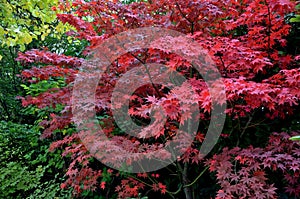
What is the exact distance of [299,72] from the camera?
5.01 feet

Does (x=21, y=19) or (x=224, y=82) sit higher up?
(x=21, y=19)

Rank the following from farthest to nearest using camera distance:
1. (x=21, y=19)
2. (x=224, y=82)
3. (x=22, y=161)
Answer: (x=21, y=19) < (x=22, y=161) < (x=224, y=82)

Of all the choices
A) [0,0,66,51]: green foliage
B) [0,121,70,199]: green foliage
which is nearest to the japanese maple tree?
[0,121,70,199]: green foliage

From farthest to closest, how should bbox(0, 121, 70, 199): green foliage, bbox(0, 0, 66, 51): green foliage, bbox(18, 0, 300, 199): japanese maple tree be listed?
bbox(0, 0, 66, 51): green foliage → bbox(0, 121, 70, 199): green foliage → bbox(18, 0, 300, 199): japanese maple tree

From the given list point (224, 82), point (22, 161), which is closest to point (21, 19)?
point (22, 161)

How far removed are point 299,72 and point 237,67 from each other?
0.53 m

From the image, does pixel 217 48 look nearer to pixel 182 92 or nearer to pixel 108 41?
pixel 182 92

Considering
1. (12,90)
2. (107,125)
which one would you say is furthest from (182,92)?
(12,90)

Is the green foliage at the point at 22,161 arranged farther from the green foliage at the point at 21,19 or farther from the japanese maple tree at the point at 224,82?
the green foliage at the point at 21,19

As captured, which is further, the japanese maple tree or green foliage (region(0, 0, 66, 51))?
green foliage (region(0, 0, 66, 51))

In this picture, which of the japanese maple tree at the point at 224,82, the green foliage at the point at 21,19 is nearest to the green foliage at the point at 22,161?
the japanese maple tree at the point at 224,82

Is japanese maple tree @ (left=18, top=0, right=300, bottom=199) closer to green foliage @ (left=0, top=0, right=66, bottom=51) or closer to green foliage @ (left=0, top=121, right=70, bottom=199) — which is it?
green foliage @ (left=0, top=121, right=70, bottom=199)

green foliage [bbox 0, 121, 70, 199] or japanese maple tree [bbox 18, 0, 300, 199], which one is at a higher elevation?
japanese maple tree [bbox 18, 0, 300, 199]

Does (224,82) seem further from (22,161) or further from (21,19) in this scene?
(21,19)
